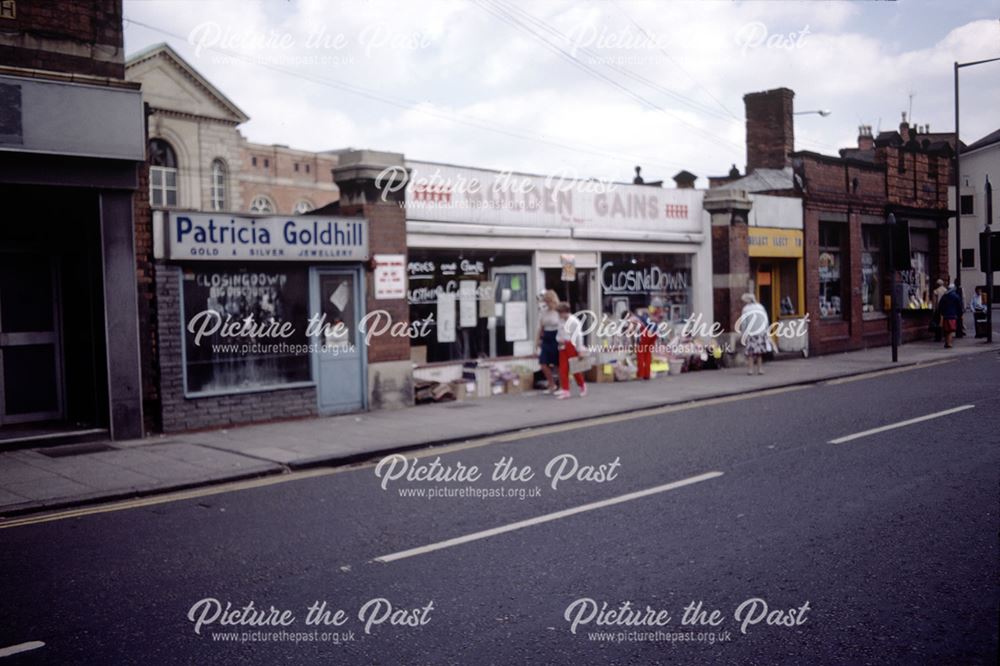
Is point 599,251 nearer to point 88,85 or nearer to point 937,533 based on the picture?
point 88,85

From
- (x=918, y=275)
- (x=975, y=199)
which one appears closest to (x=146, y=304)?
(x=975, y=199)

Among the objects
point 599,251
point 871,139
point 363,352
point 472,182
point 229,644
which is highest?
point 871,139

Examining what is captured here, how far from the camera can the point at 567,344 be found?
16266mm

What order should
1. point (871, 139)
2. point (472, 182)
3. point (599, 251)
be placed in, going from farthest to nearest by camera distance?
point (871, 139) < point (599, 251) < point (472, 182)

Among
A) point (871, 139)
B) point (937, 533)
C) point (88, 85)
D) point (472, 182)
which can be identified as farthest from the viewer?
point (871, 139)

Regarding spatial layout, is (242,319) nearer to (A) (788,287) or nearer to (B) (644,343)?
(B) (644,343)

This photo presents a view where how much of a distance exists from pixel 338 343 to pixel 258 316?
1.47m

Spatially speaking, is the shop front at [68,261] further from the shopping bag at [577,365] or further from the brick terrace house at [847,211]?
the brick terrace house at [847,211]

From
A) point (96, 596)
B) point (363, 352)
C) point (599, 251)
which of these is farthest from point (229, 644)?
point (599, 251)

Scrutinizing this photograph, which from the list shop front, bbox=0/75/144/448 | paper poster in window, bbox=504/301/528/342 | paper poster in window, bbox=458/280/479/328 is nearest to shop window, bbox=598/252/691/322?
paper poster in window, bbox=504/301/528/342

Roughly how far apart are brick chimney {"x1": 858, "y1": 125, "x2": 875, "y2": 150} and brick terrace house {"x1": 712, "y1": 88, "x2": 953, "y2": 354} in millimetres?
12603

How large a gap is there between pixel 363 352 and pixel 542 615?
9998 millimetres

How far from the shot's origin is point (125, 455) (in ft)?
35.6

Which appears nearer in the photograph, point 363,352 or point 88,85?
point 88,85
